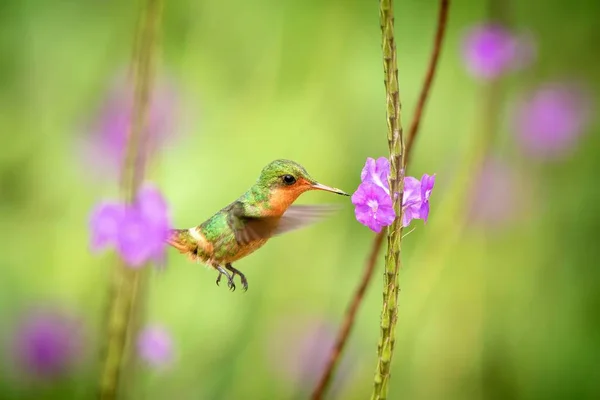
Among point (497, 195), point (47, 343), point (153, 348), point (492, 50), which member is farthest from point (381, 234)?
point (497, 195)

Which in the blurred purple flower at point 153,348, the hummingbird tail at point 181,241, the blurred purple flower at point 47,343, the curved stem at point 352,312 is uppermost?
the hummingbird tail at point 181,241

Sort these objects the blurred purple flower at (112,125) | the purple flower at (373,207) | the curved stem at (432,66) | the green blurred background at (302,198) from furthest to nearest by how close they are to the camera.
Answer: the blurred purple flower at (112,125) → the green blurred background at (302,198) → the curved stem at (432,66) → the purple flower at (373,207)

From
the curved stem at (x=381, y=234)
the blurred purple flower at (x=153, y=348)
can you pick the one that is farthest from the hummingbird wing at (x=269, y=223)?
the blurred purple flower at (x=153, y=348)

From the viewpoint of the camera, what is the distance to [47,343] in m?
3.26

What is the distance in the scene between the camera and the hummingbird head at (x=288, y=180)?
105cm

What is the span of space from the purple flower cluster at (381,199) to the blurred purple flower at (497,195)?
2724mm

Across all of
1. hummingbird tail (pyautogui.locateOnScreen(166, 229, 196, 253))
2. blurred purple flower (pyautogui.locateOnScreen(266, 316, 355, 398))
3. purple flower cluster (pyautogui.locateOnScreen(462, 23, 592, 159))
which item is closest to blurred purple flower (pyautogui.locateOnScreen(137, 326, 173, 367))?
hummingbird tail (pyautogui.locateOnScreen(166, 229, 196, 253))

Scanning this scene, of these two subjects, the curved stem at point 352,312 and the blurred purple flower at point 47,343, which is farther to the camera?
the blurred purple flower at point 47,343

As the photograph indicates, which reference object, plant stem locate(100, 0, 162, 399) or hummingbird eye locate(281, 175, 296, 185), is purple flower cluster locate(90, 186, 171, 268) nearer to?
plant stem locate(100, 0, 162, 399)

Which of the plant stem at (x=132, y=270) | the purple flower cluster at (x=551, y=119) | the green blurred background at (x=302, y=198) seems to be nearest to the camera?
the plant stem at (x=132, y=270)

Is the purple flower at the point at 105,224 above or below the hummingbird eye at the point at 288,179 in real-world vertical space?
below

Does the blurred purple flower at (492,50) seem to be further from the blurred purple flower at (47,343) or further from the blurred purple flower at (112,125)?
the blurred purple flower at (47,343)

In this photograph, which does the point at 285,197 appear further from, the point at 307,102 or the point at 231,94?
the point at 231,94

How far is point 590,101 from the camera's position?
4516mm
